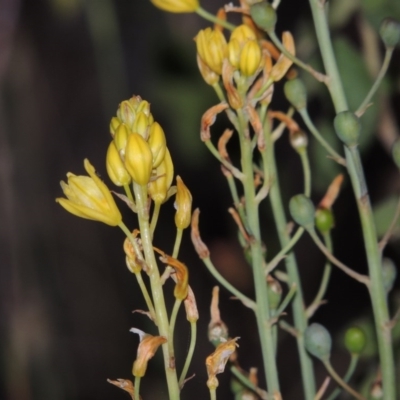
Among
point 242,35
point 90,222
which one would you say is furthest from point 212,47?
point 90,222

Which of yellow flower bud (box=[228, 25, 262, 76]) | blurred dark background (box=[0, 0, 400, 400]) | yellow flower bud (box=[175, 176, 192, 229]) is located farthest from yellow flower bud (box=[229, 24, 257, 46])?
blurred dark background (box=[0, 0, 400, 400])

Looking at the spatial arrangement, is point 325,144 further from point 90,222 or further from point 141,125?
point 90,222

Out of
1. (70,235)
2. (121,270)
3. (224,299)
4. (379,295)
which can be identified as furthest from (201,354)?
(379,295)

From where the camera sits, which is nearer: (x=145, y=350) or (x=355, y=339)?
(x=145, y=350)

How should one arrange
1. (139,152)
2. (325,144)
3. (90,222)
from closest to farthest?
1. (139,152)
2. (325,144)
3. (90,222)

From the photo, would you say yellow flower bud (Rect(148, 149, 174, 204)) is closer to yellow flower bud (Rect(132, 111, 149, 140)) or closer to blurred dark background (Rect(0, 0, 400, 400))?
yellow flower bud (Rect(132, 111, 149, 140))

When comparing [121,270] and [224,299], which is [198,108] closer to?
[224,299]
